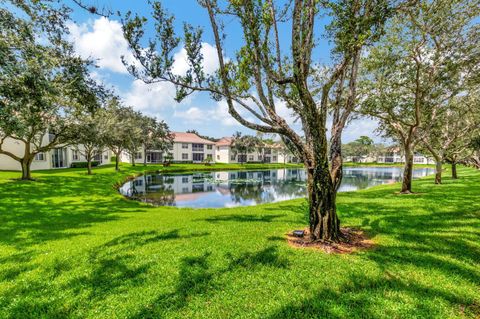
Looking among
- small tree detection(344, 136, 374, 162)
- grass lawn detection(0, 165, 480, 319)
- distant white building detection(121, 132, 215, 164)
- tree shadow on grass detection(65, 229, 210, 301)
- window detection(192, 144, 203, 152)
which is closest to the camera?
grass lawn detection(0, 165, 480, 319)

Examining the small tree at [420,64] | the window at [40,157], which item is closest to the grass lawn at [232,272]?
the small tree at [420,64]

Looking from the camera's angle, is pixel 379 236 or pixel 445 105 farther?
pixel 445 105

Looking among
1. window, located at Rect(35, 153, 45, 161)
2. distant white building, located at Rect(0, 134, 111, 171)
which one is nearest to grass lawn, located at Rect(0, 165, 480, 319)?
distant white building, located at Rect(0, 134, 111, 171)

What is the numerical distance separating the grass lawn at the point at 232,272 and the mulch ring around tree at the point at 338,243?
330mm

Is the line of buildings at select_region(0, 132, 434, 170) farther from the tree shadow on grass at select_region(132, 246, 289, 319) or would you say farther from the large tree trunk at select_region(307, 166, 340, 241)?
the tree shadow on grass at select_region(132, 246, 289, 319)

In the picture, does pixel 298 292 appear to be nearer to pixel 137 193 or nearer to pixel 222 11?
A: pixel 222 11

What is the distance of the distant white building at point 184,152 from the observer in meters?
63.4

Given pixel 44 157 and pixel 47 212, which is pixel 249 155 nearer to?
pixel 44 157

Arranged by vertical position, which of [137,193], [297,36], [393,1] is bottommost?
[137,193]

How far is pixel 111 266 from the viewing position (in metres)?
5.33

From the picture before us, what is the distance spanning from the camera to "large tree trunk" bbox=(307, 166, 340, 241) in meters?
6.32

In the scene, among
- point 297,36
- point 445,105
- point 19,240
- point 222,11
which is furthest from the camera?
point 445,105

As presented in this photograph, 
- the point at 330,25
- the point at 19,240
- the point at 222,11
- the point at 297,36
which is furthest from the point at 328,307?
the point at 19,240

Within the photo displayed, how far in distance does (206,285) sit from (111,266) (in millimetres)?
2390
